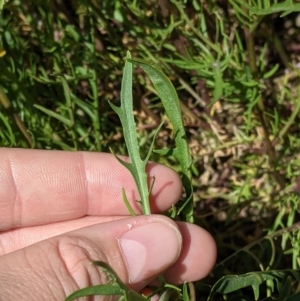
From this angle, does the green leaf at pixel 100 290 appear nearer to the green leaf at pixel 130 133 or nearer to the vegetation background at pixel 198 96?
the green leaf at pixel 130 133

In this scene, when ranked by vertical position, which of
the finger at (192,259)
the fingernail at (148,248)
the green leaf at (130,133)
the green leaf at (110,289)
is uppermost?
the green leaf at (130,133)

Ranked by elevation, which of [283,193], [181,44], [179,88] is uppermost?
[181,44]

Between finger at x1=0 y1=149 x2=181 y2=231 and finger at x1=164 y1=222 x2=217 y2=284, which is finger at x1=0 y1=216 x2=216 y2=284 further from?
finger at x1=0 y1=149 x2=181 y2=231

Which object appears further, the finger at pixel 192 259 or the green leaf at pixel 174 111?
the finger at pixel 192 259

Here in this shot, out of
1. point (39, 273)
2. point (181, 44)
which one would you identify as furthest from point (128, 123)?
point (181, 44)

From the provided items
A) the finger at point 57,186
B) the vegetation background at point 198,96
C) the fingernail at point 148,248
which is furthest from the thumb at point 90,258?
the vegetation background at point 198,96

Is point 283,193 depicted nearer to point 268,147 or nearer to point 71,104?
point 268,147

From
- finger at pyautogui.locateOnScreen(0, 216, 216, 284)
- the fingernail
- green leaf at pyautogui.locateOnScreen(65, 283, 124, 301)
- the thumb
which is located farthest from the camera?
finger at pyautogui.locateOnScreen(0, 216, 216, 284)

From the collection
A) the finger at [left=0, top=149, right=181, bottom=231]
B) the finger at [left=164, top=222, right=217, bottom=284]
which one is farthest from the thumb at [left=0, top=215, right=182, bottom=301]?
the finger at [left=0, top=149, right=181, bottom=231]
